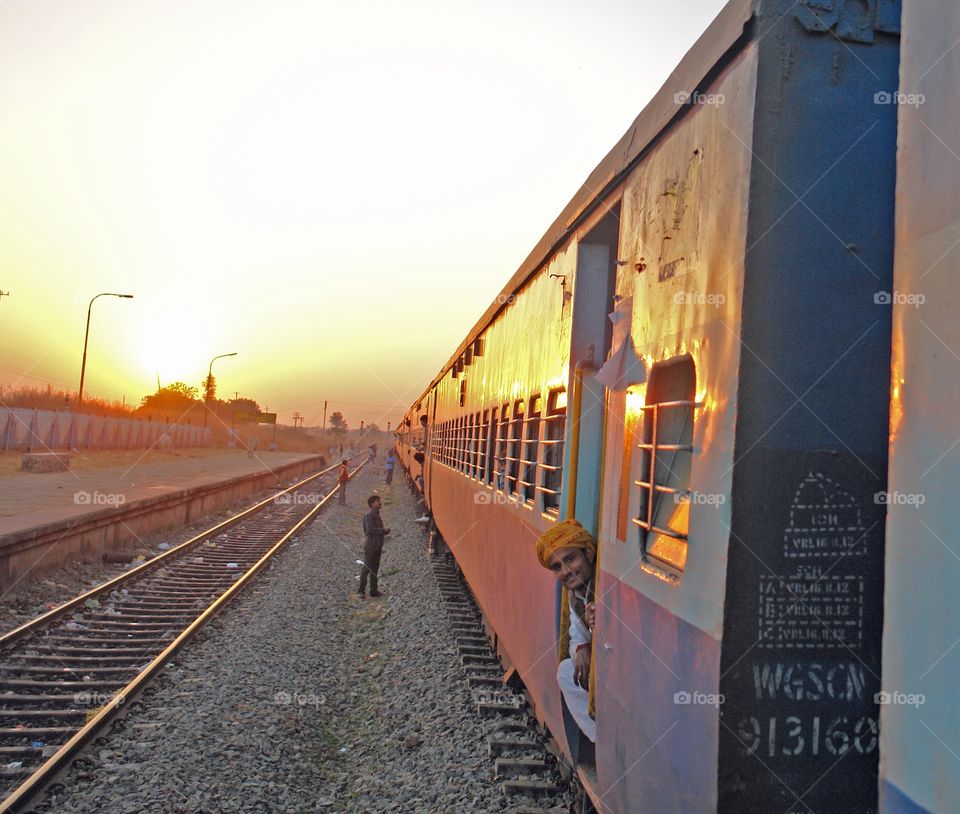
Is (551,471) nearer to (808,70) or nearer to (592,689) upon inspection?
(592,689)

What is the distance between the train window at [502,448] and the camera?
23.2 feet

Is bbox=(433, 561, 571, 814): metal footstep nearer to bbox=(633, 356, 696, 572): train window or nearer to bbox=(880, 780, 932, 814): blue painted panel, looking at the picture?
bbox=(633, 356, 696, 572): train window

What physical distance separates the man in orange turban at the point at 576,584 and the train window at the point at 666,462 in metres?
0.86

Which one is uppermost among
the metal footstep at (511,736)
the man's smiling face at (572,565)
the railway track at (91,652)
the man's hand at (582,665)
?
the man's smiling face at (572,565)

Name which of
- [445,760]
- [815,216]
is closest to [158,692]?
[445,760]

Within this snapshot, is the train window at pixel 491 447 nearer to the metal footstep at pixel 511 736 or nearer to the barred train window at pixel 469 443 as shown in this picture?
the barred train window at pixel 469 443

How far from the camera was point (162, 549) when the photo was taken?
15.9 m

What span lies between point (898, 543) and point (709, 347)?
1009 mm

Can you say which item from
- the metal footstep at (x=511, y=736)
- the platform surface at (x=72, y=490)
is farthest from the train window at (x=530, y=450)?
the platform surface at (x=72, y=490)

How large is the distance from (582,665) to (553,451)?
1574 millimetres

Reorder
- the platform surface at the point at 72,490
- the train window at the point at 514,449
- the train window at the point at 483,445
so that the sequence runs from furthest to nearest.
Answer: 1. the platform surface at the point at 72,490
2. the train window at the point at 483,445
3. the train window at the point at 514,449

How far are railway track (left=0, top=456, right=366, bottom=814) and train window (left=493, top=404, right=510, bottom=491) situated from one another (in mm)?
3794

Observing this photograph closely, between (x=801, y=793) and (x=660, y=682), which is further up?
(x=660, y=682)

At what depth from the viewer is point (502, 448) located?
7.33 meters
